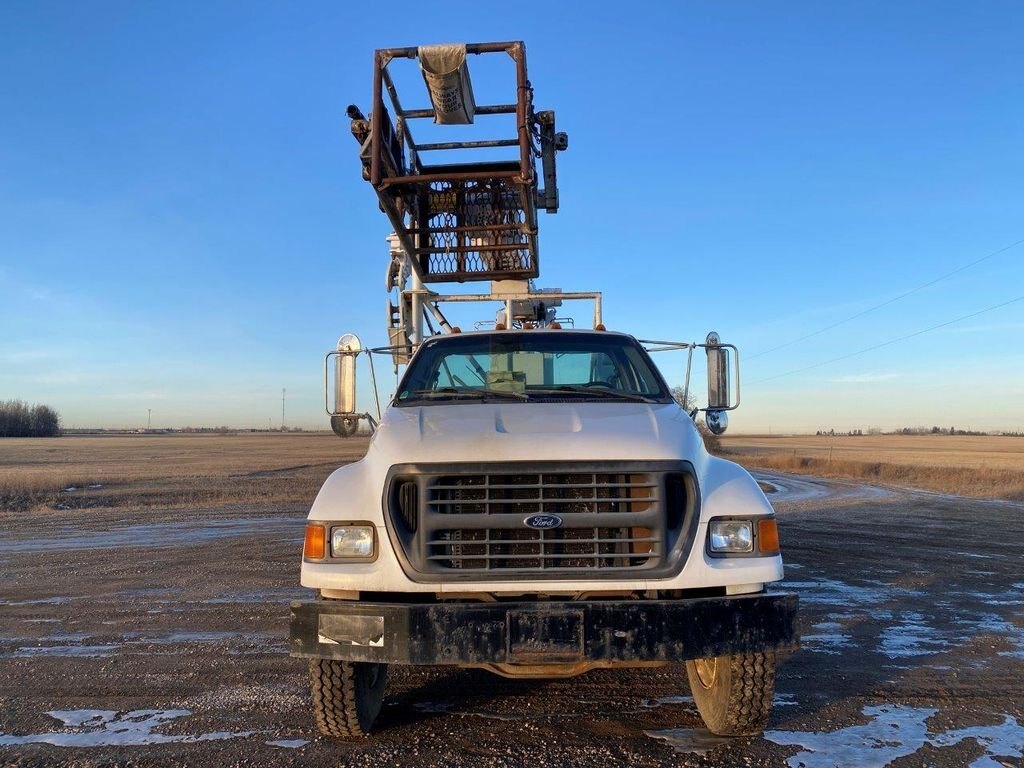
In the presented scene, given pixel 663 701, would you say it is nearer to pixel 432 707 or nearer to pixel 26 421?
pixel 432 707

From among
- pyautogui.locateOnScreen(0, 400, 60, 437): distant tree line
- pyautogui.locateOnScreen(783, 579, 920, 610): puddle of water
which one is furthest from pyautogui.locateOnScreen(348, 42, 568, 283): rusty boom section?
pyautogui.locateOnScreen(0, 400, 60, 437): distant tree line

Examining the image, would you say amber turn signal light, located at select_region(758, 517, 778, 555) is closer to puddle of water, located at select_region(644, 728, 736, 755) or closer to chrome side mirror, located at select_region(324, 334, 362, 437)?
puddle of water, located at select_region(644, 728, 736, 755)

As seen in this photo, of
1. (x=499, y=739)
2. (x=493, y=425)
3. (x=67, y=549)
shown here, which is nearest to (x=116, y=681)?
(x=499, y=739)

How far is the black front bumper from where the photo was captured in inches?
122

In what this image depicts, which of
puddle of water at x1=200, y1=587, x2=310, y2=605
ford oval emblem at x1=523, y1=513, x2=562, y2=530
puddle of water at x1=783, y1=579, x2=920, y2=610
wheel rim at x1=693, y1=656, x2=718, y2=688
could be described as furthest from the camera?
puddle of water at x1=200, y1=587, x2=310, y2=605

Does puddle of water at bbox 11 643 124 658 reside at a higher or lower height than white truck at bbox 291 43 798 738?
lower

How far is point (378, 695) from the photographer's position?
13.1ft

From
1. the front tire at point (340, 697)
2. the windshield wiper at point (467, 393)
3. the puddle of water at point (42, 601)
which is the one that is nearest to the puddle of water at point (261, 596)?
the puddle of water at point (42, 601)

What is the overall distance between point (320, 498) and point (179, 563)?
6.80 meters

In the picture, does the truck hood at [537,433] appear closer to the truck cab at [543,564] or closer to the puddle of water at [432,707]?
the truck cab at [543,564]

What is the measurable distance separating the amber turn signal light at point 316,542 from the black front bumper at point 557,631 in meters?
0.35

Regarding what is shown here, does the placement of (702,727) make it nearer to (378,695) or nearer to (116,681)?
(378,695)

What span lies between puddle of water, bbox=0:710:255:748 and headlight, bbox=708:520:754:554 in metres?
2.66

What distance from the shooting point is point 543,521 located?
3.32m
